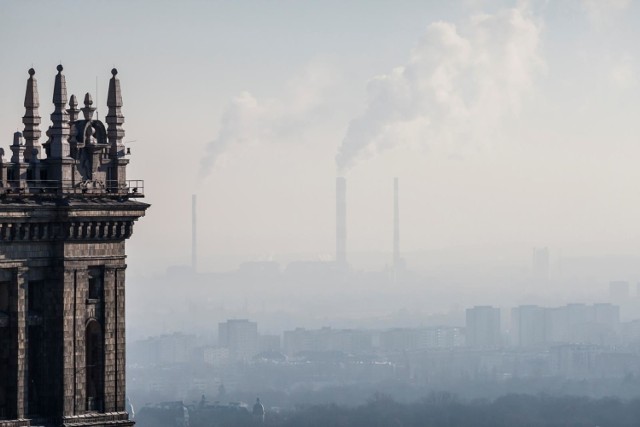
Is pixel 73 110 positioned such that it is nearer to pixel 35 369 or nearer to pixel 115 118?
pixel 115 118

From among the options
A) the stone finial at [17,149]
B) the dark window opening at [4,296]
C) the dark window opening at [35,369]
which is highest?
the stone finial at [17,149]

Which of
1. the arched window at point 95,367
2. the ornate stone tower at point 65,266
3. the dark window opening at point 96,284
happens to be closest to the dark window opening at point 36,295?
the ornate stone tower at point 65,266

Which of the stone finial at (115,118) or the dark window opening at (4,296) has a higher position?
the stone finial at (115,118)

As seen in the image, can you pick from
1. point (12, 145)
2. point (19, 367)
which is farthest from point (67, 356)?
point (12, 145)

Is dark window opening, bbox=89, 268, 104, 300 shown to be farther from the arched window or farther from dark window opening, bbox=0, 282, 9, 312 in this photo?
dark window opening, bbox=0, 282, 9, 312

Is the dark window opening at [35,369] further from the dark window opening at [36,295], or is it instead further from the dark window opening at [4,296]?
the dark window opening at [4,296]

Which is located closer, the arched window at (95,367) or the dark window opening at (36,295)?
the dark window opening at (36,295)

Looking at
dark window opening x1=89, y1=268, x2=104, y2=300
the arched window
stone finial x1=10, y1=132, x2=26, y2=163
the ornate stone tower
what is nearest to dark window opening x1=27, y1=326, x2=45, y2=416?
the ornate stone tower

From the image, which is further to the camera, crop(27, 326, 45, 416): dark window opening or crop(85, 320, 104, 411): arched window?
crop(85, 320, 104, 411): arched window
